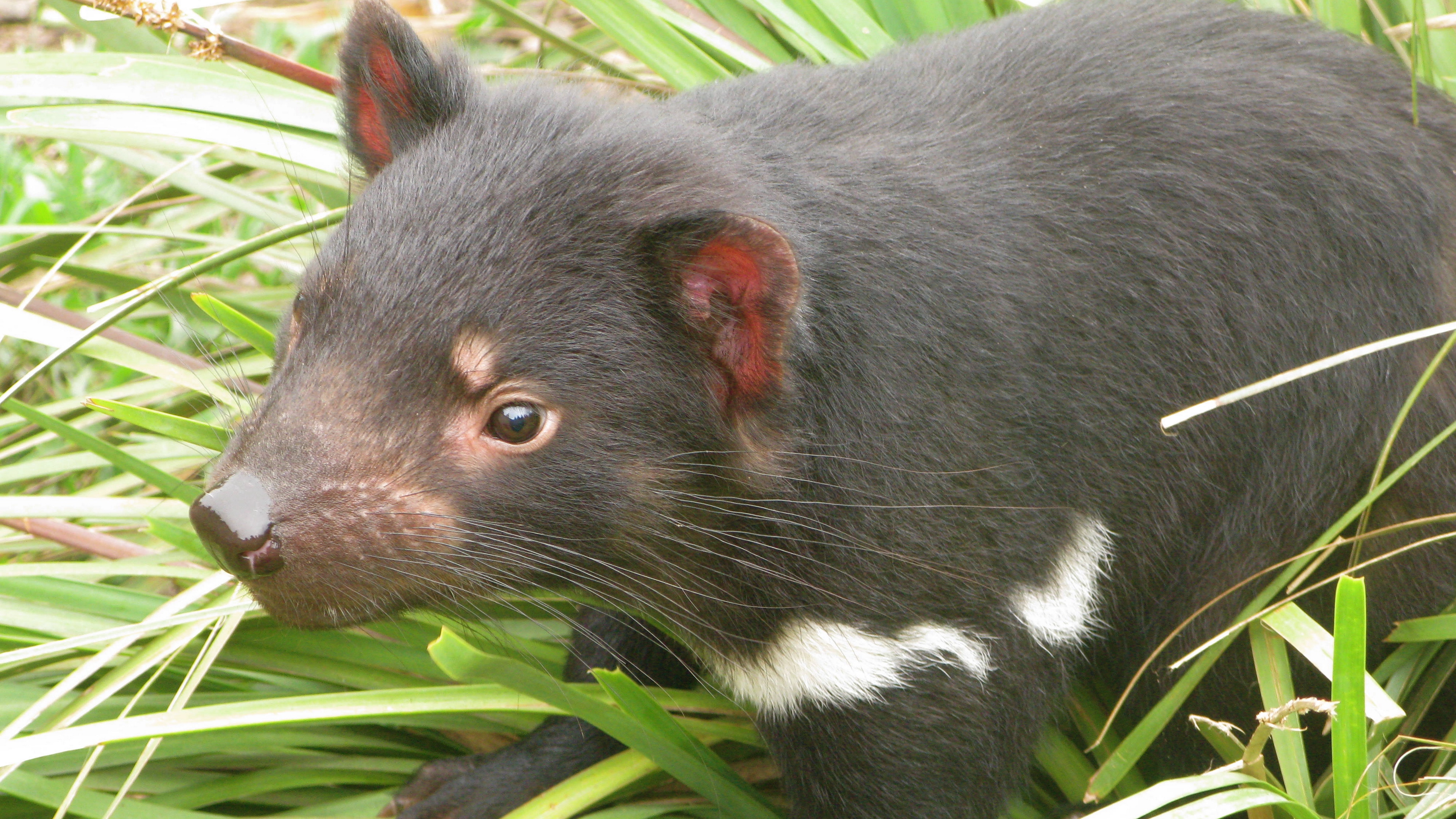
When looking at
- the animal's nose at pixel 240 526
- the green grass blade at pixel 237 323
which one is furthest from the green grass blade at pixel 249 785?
the animal's nose at pixel 240 526

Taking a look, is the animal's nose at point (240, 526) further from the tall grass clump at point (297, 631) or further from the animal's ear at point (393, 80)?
the animal's ear at point (393, 80)

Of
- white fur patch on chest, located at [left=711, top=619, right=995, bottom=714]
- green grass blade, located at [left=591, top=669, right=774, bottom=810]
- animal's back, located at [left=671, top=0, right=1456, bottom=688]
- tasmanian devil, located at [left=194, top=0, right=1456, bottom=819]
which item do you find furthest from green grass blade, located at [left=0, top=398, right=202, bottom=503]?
animal's back, located at [left=671, top=0, right=1456, bottom=688]

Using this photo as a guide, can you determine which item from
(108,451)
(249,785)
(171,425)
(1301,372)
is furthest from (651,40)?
(249,785)

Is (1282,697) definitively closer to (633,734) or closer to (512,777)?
(633,734)

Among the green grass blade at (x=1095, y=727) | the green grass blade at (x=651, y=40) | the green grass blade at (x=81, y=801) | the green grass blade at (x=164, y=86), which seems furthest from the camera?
the green grass blade at (x=651, y=40)

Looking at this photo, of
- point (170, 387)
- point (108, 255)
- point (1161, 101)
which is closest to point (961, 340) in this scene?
point (1161, 101)

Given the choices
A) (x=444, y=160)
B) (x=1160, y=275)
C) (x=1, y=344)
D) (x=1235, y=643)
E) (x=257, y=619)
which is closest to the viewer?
(x=444, y=160)

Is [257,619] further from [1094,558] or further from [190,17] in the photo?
[1094,558]
